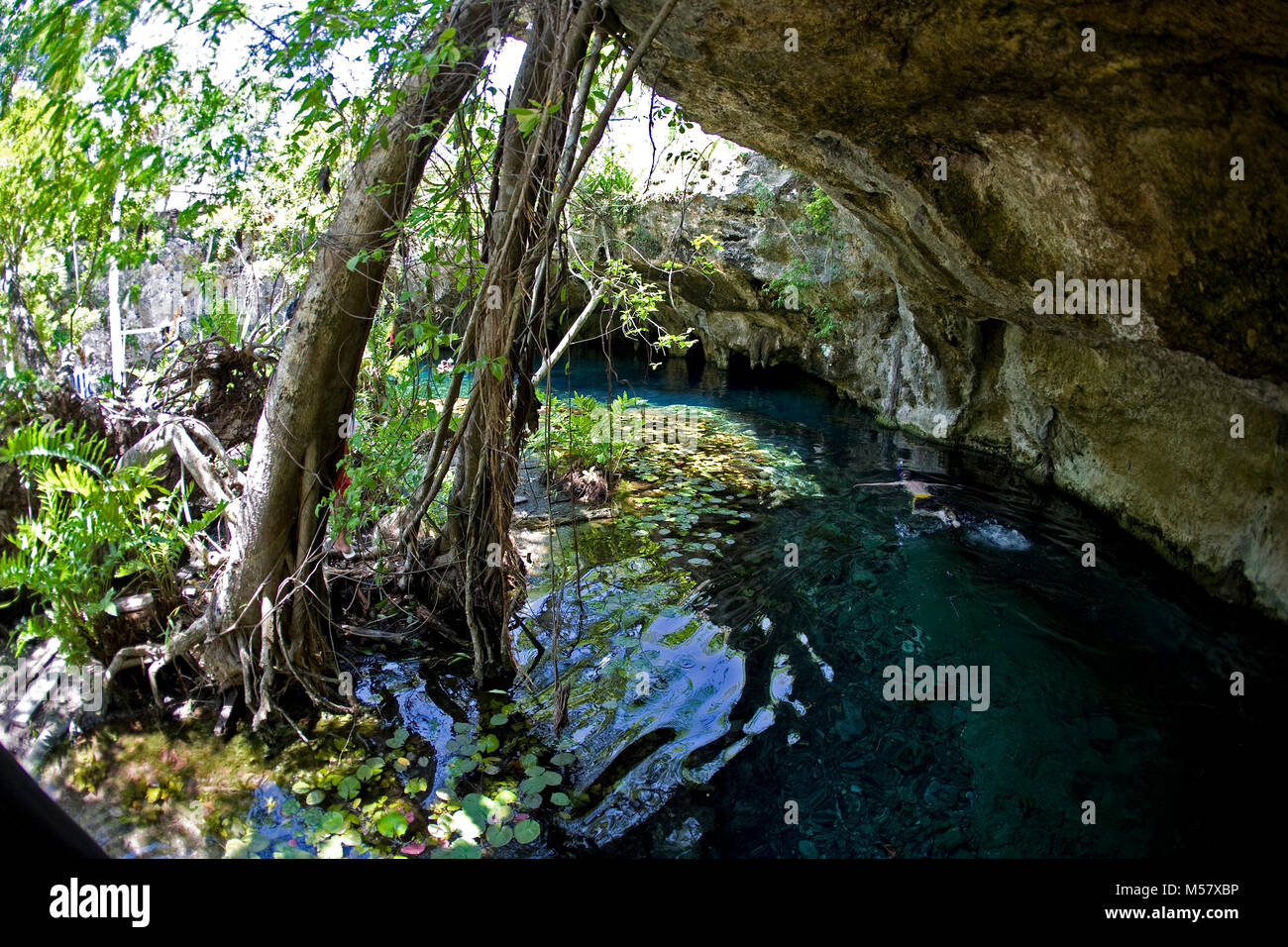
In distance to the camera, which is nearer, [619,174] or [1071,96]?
[1071,96]

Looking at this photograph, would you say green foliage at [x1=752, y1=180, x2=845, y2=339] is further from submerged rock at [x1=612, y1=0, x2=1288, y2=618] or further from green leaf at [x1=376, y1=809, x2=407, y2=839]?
green leaf at [x1=376, y1=809, x2=407, y2=839]

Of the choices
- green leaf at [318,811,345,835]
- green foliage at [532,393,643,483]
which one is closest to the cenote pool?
green leaf at [318,811,345,835]

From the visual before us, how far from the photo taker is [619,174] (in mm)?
5988

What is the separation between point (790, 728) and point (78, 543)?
12.8ft

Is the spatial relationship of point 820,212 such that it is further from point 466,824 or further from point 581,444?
point 466,824

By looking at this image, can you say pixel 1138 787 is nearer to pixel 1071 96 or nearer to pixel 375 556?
pixel 1071 96

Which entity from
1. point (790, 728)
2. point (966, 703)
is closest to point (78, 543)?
point (790, 728)

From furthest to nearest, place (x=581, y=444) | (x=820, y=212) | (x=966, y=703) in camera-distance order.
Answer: (x=820, y=212), (x=581, y=444), (x=966, y=703)

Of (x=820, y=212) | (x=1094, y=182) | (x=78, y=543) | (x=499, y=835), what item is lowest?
(x=499, y=835)

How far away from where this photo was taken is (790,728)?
4.00 m

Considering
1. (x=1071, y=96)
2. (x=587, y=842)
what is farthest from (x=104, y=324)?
(x=1071, y=96)

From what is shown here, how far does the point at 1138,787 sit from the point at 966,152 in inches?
144

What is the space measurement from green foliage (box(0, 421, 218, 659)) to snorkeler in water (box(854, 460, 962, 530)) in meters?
6.15
